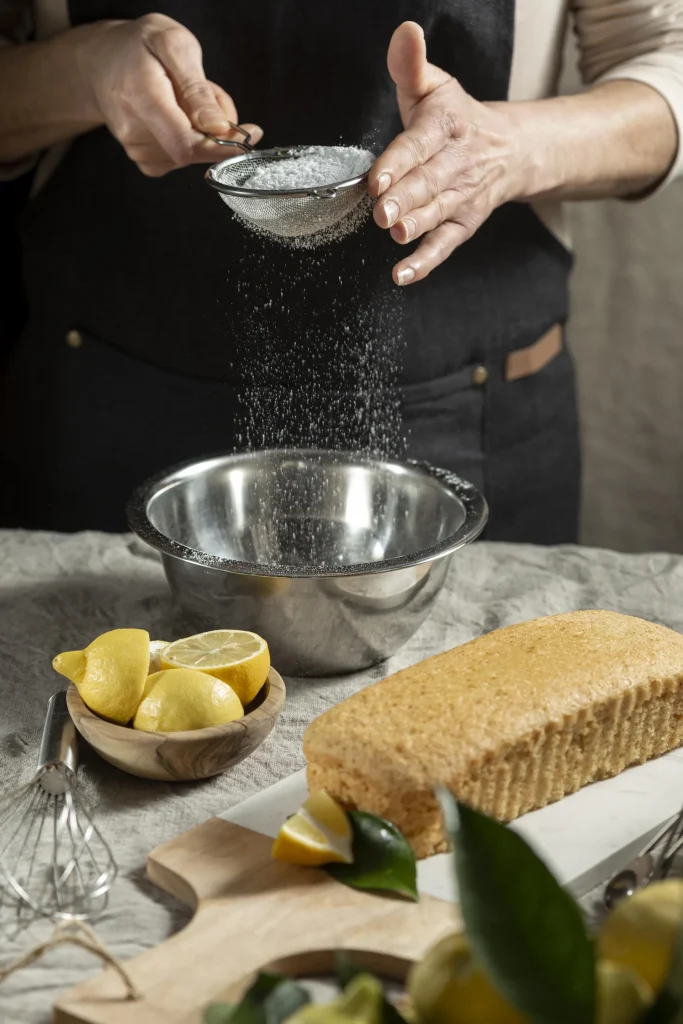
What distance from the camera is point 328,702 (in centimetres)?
105

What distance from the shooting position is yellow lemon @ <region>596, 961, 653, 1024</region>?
0.49m

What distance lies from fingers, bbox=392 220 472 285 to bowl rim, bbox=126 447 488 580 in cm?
19

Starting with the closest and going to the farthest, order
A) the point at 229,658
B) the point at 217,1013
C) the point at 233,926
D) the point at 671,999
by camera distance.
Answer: the point at 671,999 → the point at 217,1013 → the point at 233,926 → the point at 229,658

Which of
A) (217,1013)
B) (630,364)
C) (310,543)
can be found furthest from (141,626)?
(630,364)

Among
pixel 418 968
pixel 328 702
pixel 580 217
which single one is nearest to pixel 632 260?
pixel 580 217

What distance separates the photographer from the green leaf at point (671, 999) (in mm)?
473

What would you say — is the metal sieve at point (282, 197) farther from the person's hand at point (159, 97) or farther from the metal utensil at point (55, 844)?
the metal utensil at point (55, 844)

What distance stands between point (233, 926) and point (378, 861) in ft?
0.34

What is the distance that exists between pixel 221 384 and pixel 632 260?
3.61ft

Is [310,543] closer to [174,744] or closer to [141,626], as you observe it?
[141,626]

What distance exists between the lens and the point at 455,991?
52 cm

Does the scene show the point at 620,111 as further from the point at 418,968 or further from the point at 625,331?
the point at 418,968

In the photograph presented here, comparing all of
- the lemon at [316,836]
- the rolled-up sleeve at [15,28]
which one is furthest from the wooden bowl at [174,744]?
the rolled-up sleeve at [15,28]

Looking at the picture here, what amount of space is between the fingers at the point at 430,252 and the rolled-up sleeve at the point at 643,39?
0.40 meters
